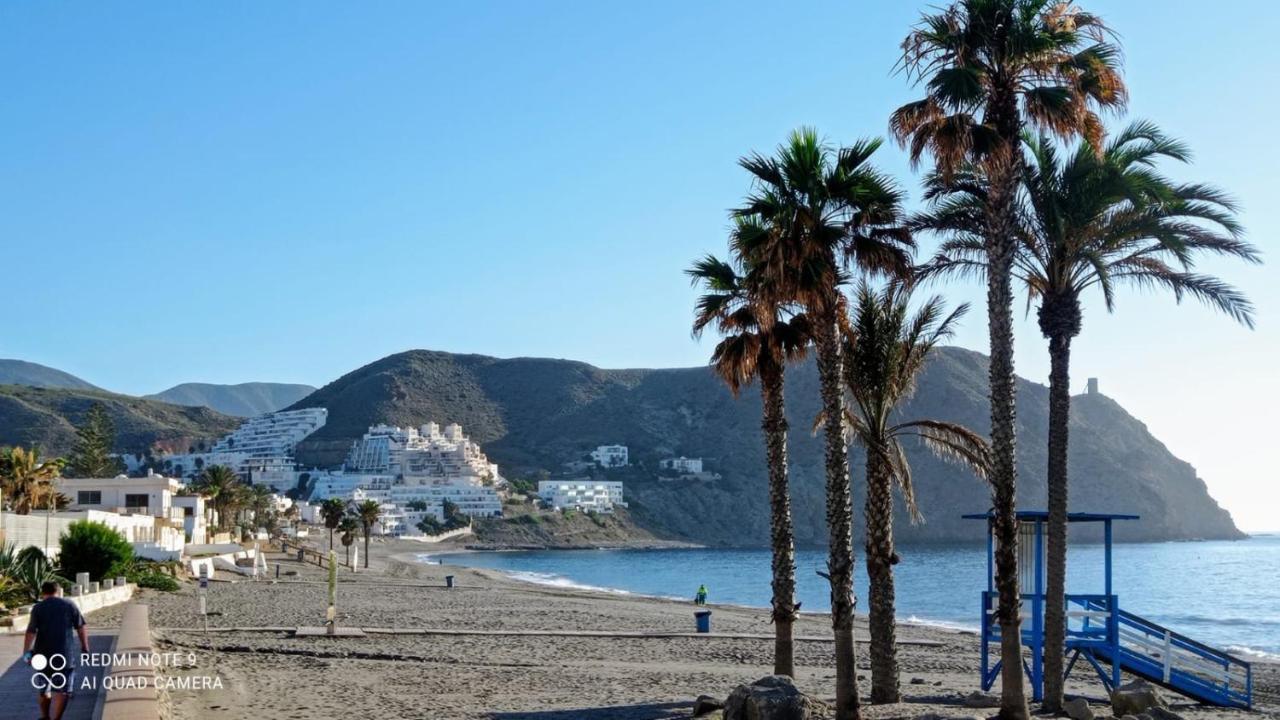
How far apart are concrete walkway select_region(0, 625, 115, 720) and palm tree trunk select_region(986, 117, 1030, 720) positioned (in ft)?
31.6

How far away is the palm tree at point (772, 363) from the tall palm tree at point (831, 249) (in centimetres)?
141

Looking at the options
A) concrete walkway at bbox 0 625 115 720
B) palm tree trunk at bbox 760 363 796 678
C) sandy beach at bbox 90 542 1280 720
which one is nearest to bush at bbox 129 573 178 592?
sandy beach at bbox 90 542 1280 720

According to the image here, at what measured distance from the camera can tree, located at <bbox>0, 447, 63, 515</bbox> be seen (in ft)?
161

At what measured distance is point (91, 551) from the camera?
1393 inches

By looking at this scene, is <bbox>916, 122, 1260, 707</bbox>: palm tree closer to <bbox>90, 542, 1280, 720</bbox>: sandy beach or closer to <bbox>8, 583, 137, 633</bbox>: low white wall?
<bbox>90, 542, 1280, 720</bbox>: sandy beach

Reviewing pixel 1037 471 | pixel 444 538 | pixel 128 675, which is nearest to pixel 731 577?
pixel 444 538

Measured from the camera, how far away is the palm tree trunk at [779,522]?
683 inches

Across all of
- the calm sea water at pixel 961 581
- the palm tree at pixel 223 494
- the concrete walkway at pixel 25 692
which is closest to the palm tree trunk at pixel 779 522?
the concrete walkway at pixel 25 692

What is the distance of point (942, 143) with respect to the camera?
1409 centimetres

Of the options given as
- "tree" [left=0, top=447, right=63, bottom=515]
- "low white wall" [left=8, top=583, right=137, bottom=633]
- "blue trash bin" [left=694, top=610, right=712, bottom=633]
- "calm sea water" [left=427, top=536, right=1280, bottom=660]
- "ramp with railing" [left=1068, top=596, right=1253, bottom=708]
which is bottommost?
"calm sea water" [left=427, top=536, right=1280, bottom=660]

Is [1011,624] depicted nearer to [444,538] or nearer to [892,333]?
[892,333]

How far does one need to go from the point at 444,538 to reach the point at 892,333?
16220cm

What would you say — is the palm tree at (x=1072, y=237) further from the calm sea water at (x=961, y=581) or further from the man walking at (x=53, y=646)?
the calm sea water at (x=961, y=581)

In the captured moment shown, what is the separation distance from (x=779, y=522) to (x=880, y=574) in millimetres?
1939
